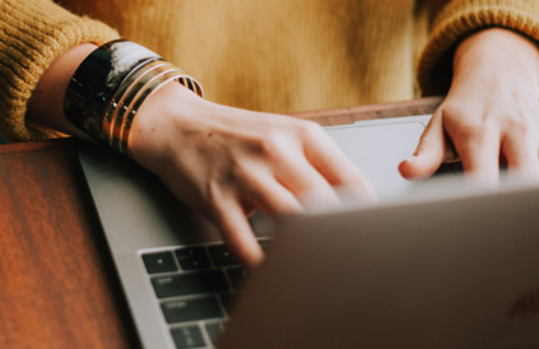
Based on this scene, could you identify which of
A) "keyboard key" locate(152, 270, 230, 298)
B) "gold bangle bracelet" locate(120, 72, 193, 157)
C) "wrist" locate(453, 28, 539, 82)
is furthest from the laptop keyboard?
"wrist" locate(453, 28, 539, 82)

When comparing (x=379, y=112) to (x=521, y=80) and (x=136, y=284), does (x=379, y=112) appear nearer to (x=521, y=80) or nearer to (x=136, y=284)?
(x=521, y=80)

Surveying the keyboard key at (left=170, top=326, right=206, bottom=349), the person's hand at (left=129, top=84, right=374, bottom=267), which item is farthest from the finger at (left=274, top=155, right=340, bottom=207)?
the keyboard key at (left=170, top=326, right=206, bottom=349)

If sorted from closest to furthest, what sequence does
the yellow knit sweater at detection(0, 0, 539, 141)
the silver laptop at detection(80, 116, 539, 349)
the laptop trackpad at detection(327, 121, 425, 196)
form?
the silver laptop at detection(80, 116, 539, 349) < the laptop trackpad at detection(327, 121, 425, 196) < the yellow knit sweater at detection(0, 0, 539, 141)

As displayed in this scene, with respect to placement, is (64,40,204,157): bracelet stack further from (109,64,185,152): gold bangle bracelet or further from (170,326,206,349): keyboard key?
(170,326,206,349): keyboard key

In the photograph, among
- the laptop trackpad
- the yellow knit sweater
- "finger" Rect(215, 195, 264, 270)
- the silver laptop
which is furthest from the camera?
the yellow knit sweater

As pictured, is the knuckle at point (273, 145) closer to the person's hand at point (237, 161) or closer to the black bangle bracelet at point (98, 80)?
the person's hand at point (237, 161)

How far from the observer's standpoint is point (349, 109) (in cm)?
45

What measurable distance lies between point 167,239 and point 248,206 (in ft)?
0.20

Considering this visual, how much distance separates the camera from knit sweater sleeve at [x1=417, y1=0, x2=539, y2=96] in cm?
49

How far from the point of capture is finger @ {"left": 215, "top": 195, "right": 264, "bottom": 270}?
252 mm

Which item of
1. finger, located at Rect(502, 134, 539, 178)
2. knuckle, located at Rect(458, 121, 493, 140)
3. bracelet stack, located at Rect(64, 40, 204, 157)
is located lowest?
finger, located at Rect(502, 134, 539, 178)

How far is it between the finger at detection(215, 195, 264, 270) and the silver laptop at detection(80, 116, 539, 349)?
0.05 ft

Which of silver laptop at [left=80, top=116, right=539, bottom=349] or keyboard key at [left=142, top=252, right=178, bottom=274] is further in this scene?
keyboard key at [left=142, top=252, right=178, bottom=274]

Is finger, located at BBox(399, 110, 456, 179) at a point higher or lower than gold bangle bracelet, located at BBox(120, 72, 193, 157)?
lower
